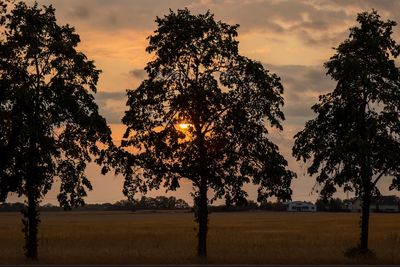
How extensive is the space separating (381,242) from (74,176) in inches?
1315

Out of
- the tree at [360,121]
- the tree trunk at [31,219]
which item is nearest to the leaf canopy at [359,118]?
the tree at [360,121]

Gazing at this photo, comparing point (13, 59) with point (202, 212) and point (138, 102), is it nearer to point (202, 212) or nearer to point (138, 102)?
point (138, 102)

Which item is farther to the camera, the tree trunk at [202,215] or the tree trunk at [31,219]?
the tree trunk at [202,215]

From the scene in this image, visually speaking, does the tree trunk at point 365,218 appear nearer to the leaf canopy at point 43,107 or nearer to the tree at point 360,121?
the tree at point 360,121

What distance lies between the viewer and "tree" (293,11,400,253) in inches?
1759

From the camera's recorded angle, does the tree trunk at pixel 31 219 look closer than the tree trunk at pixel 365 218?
Yes

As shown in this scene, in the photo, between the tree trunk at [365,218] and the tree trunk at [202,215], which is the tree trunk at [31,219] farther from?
the tree trunk at [365,218]

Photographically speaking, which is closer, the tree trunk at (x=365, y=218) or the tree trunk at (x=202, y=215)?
the tree trunk at (x=365, y=218)

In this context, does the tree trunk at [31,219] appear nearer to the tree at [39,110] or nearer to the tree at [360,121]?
the tree at [39,110]

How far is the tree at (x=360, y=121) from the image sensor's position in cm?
4469

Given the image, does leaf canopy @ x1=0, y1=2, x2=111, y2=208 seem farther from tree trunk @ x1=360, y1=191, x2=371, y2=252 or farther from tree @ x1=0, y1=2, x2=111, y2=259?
tree trunk @ x1=360, y1=191, x2=371, y2=252

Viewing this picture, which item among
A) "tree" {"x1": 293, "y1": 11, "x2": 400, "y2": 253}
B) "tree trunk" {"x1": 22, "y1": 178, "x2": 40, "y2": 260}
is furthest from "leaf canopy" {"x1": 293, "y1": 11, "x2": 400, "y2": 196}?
"tree trunk" {"x1": 22, "y1": 178, "x2": 40, "y2": 260}

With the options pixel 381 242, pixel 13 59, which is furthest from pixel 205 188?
pixel 381 242

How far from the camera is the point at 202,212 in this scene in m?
45.2
